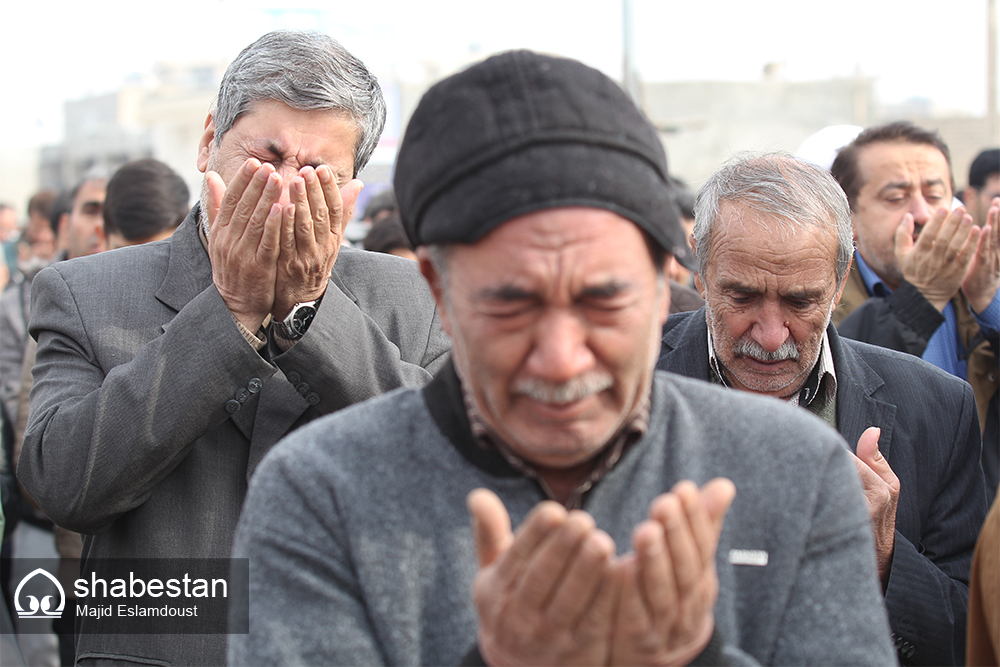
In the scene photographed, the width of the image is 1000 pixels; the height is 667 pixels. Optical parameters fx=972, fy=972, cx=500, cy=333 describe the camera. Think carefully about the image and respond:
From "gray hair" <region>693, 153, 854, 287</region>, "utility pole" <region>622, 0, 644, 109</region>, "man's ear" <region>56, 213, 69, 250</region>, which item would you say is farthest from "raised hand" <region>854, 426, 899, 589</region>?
"utility pole" <region>622, 0, 644, 109</region>

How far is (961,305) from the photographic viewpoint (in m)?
3.90

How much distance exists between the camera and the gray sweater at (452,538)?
4.79 feet

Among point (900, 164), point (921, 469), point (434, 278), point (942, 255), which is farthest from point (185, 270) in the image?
point (900, 164)

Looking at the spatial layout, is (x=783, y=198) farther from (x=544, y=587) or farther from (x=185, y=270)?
(x=544, y=587)


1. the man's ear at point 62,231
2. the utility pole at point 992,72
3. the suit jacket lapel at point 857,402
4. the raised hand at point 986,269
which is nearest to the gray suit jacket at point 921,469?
the suit jacket lapel at point 857,402

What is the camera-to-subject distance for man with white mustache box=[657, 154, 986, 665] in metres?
2.69

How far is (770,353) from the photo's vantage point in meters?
2.79

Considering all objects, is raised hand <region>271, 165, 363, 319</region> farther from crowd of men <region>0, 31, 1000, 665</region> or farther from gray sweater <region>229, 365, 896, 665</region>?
gray sweater <region>229, 365, 896, 665</region>

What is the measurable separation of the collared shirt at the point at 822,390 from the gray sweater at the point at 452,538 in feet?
4.40

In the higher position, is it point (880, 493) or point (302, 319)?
point (302, 319)

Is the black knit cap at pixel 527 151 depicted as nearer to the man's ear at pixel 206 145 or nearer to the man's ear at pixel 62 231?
the man's ear at pixel 206 145

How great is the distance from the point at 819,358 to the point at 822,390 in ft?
0.31

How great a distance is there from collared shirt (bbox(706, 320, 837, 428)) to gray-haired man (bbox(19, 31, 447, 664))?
1106mm

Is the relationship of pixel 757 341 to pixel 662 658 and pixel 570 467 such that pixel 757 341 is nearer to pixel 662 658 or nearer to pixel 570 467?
pixel 570 467
